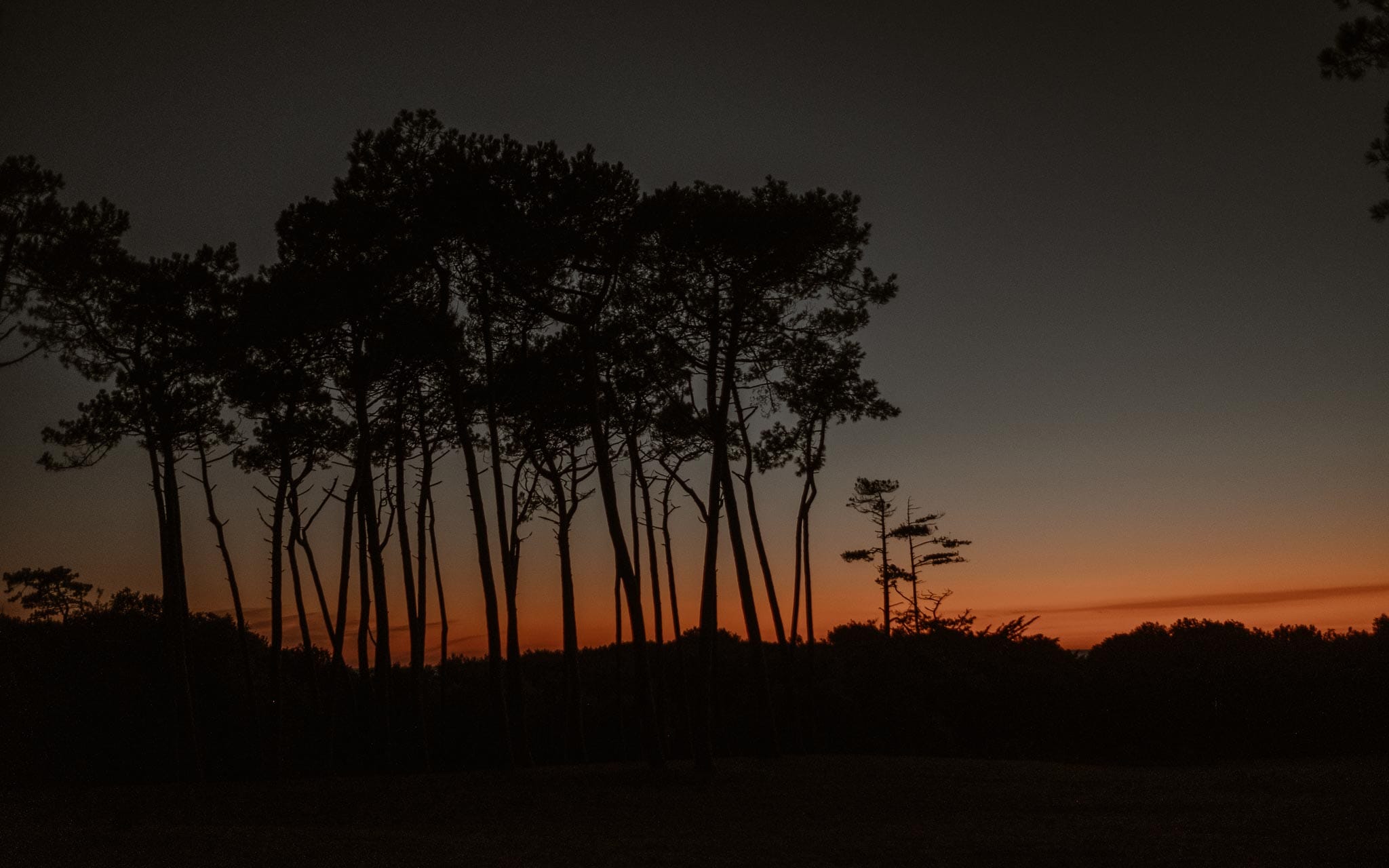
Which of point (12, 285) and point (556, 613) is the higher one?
point (12, 285)

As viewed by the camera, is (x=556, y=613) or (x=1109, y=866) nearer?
(x=1109, y=866)

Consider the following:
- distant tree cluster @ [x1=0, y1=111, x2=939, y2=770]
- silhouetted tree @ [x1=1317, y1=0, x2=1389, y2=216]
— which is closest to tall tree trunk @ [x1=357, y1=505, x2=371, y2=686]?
distant tree cluster @ [x1=0, y1=111, x2=939, y2=770]

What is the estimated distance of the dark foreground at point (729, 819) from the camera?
8586 millimetres

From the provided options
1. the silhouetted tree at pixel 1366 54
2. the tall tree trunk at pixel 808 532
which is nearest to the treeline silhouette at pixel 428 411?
the tall tree trunk at pixel 808 532

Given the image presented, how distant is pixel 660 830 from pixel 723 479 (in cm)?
916

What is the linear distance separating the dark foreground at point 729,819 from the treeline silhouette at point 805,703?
6.38m

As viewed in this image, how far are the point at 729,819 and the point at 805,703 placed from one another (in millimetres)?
16448

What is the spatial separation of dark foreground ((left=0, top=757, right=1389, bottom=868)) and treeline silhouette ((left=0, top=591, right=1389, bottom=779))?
6.38m

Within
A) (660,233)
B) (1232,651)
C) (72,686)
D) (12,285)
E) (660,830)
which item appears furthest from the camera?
(1232,651)

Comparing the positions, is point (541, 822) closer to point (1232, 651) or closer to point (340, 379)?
point (340, 379)

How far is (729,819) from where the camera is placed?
11.9 m

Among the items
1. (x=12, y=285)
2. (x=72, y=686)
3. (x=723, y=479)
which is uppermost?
(x=12, y=285)

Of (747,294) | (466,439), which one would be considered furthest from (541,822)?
(747,294)

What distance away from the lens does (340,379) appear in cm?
2003
